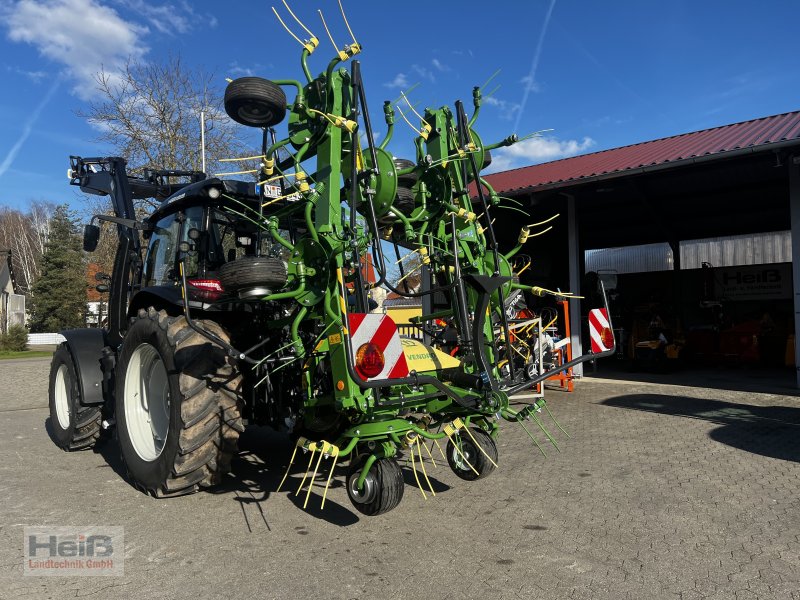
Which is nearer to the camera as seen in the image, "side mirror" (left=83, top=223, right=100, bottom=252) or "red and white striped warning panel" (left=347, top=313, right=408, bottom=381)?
"red and white striped warning panel" (left=347, top=313, right=408, bottom=381)

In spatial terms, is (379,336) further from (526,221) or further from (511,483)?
(526,221)

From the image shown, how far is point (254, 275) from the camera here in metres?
3.58

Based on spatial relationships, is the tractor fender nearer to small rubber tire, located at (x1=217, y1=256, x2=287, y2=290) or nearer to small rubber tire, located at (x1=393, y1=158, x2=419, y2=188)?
small rubber tire, located at (x1=217, y1=256, x2=287, y2=290)

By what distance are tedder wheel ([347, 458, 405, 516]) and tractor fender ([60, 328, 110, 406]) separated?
11.6ft

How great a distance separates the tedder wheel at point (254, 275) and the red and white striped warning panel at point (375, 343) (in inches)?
27.8

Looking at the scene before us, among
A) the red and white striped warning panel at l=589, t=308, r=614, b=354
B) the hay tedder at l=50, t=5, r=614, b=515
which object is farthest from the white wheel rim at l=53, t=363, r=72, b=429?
the red and white striped warning panel at l=589, t=308, r=614, b=354

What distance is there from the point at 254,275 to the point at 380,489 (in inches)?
58.2

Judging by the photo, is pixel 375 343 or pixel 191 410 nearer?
pixel 375 343

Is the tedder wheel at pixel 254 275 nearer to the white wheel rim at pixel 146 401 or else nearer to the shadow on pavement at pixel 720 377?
the white wheel rim at pixel 146 401

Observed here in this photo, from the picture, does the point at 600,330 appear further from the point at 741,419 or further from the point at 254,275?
the point at 741,419

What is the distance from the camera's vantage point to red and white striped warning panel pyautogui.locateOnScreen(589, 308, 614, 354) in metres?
4.41

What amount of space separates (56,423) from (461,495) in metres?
4.76

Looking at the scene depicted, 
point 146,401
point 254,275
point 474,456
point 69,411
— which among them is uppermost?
point 254,275

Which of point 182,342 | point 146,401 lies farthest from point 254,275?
point 146,401
